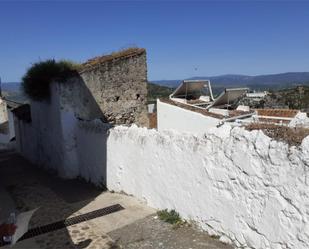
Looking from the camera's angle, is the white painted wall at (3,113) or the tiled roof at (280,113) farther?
the white painted wall at (3,113)

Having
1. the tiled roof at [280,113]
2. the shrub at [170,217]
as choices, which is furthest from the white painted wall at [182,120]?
the shrub at [170,217]

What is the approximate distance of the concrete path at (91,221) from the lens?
6156 millimetres

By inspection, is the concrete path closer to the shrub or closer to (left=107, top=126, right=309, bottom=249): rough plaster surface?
the shrub

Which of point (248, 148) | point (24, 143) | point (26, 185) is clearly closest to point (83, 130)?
point (26, 185)

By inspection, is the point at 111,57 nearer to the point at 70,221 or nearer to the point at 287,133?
the point at 70,221

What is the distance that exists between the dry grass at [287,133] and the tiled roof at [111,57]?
299 inches

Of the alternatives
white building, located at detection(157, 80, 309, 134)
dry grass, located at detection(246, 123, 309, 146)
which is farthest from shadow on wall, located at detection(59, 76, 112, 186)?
dry grass, located at detection(246, 123, 309, 146)

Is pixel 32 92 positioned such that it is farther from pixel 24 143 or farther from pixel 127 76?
pixel 24 143

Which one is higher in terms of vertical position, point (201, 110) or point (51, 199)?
point (201, 110)

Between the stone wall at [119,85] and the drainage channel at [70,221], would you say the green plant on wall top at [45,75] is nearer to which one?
the stone wall at [119,85]

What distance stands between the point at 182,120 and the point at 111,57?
193 inches

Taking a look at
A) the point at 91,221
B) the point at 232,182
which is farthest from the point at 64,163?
the point at 232,182

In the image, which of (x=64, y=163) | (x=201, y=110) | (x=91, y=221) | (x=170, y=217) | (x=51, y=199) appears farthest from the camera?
(x=201, y=110)

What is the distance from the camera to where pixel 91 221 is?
744 cm
